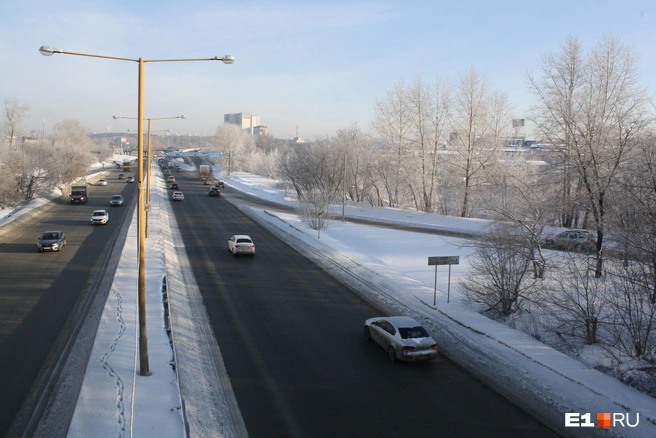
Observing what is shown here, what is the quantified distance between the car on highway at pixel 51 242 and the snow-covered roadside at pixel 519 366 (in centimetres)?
1625

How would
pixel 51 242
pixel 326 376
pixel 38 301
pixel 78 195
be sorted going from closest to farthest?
pixel 326 376
pixel 38 301
pixel 51 242
pixel 78 195

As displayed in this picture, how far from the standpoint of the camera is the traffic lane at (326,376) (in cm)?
923

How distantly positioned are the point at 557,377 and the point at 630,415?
1862mm

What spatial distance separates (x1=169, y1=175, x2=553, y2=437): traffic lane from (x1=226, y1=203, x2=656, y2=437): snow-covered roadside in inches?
23.4

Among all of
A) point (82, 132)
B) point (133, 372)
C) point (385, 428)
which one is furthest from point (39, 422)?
point (82, 132)

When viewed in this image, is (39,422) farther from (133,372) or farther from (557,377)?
(557,377)

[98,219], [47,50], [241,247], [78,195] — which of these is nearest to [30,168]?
[78,195]

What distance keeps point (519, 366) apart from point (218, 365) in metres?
7.64

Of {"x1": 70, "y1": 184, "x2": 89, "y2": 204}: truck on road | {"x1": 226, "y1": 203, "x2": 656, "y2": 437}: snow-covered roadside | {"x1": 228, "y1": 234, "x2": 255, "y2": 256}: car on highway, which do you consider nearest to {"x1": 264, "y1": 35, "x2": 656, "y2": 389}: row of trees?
{"x1": 226, "y1": 203, "x2": 656, "y2": 437}: snow-covered roadside

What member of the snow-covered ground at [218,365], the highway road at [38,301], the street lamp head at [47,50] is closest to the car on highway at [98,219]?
the highway road at [38,301]

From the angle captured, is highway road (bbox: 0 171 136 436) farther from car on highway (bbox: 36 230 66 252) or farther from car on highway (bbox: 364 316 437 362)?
car on highway (bbox: 364 316 437 362)

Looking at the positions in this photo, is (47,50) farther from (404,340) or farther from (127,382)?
(404,340)

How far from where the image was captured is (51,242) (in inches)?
999

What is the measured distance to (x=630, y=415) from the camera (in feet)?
32.3
